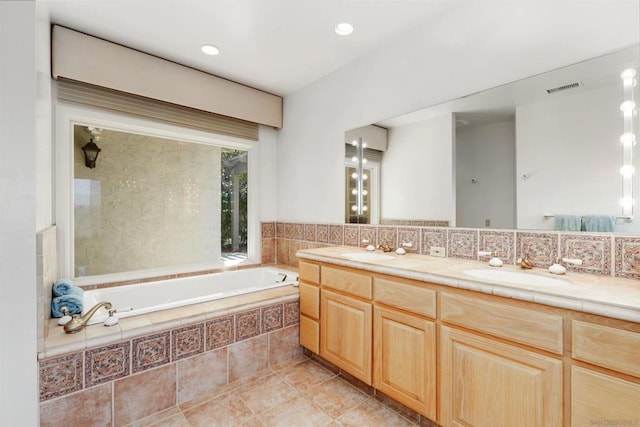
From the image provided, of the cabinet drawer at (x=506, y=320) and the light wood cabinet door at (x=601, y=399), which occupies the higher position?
the cabinet drawer at (x=506, y=320)

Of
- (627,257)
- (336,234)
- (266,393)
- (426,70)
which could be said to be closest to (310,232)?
(336,234)

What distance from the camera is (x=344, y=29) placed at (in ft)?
7.20

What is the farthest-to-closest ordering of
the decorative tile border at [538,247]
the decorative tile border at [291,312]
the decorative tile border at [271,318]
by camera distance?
the decorative tile border at [291,312] < the decorative tile border at [271,318] < the decorative tile border at [538,247]

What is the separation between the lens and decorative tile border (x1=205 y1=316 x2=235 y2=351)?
1931 mm

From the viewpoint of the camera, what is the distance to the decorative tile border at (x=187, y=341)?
71.0 inches

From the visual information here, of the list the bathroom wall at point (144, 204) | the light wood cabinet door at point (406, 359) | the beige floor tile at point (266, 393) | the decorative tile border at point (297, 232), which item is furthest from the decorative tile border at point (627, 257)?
the bathroom wall at point (144, 204)

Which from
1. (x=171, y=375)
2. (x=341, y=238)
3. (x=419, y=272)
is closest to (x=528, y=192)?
(x=419, y=272)

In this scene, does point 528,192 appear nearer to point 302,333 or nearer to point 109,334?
point 302,333

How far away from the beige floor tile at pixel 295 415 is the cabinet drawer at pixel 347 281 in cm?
72

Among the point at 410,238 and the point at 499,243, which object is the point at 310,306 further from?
the point at 499,243

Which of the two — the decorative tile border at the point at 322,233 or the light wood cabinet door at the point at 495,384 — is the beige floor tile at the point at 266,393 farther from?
the decorative tile border at the point at 322,233

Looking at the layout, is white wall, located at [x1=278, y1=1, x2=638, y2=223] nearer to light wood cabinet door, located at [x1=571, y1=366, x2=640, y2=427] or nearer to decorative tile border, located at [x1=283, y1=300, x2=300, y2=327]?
decorative tile border, located at [x1=283, y1=300, x2=300, y2=327]

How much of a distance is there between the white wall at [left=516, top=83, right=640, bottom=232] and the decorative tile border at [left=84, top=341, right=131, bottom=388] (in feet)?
7.73

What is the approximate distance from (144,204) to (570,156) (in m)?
3.58
